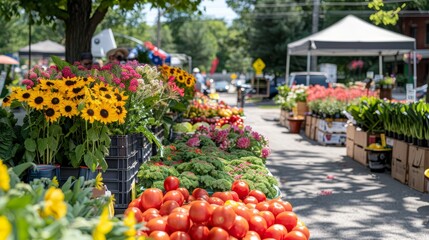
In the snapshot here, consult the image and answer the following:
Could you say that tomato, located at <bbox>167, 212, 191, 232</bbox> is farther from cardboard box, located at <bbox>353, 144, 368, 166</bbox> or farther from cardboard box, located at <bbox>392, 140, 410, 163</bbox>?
cardboard box, located at <bbox>353, 144, 368, 166</bbox>

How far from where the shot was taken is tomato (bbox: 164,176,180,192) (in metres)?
4.04

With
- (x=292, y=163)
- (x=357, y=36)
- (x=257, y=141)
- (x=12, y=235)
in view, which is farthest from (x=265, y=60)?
(x=12, y=235)

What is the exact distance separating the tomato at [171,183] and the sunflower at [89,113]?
0.63m

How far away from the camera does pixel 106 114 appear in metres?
3.95

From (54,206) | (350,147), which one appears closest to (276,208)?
(54,206)

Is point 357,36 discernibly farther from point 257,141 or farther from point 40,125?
point 40,125

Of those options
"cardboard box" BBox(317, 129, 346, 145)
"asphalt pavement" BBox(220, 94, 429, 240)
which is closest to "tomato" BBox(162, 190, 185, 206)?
"asphalt pavement" BBox(220, 94, 429, 240)

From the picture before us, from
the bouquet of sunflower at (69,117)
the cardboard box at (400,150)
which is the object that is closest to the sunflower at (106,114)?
the bouquet of sunflower at (69,117)

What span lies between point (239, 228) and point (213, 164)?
5.03 feet

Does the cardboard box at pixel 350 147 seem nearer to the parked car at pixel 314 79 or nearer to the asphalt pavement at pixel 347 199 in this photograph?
the asphalt pavement at pixel 347 199

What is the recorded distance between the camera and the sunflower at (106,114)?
12.9ft

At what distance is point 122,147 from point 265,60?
146 feet

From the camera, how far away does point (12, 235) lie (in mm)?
1609

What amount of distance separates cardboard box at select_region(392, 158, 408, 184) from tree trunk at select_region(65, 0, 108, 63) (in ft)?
18.4
